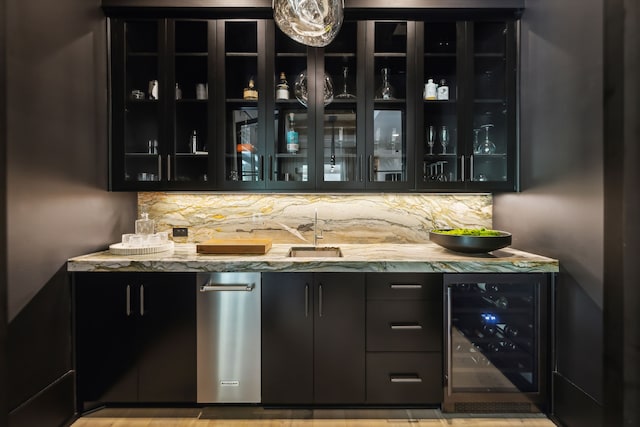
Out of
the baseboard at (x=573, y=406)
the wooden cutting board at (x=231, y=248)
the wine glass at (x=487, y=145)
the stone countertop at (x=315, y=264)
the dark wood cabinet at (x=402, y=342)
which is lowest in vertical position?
the baseboard at (x=573, y=406)

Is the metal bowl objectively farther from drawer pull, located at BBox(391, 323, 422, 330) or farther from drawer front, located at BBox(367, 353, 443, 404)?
drawer front, located at BBox(367, 353, 443, 404)

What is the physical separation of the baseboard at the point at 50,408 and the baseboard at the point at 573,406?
8.93ft

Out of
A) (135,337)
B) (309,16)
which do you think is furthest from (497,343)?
A: (135,337)

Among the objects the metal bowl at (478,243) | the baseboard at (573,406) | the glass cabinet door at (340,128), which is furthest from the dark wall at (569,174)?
the glass cabinet door at (340,128)

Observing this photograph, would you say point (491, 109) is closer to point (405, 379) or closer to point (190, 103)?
point (405, 379)

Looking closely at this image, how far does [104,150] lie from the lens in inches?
85.3

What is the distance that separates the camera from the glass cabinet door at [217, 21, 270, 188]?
2199 millimetres

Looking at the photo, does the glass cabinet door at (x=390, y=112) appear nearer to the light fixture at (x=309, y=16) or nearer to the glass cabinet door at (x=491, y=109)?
the glass cabinet door at (x=491, y=109)

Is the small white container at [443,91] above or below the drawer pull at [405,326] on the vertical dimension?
above

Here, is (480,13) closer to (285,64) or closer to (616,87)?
(616,87)

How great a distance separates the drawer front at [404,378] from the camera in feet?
6.16

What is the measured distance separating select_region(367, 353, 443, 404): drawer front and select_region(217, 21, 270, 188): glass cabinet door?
52.7 inches

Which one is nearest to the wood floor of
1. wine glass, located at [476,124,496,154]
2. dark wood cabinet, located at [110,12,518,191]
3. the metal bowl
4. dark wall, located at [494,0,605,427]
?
dark wall, located at [494,0,605,427]

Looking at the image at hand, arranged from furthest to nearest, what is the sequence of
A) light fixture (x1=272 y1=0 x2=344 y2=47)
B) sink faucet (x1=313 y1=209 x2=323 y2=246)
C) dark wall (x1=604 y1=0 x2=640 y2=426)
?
sink faucet (x1=313 y1=209 x2=323 y2=246) < dark wall (x1=604 y1=0 x2=640 y2=426) < light fixture (x1=272 y1=0 x2=344 y2=47)
